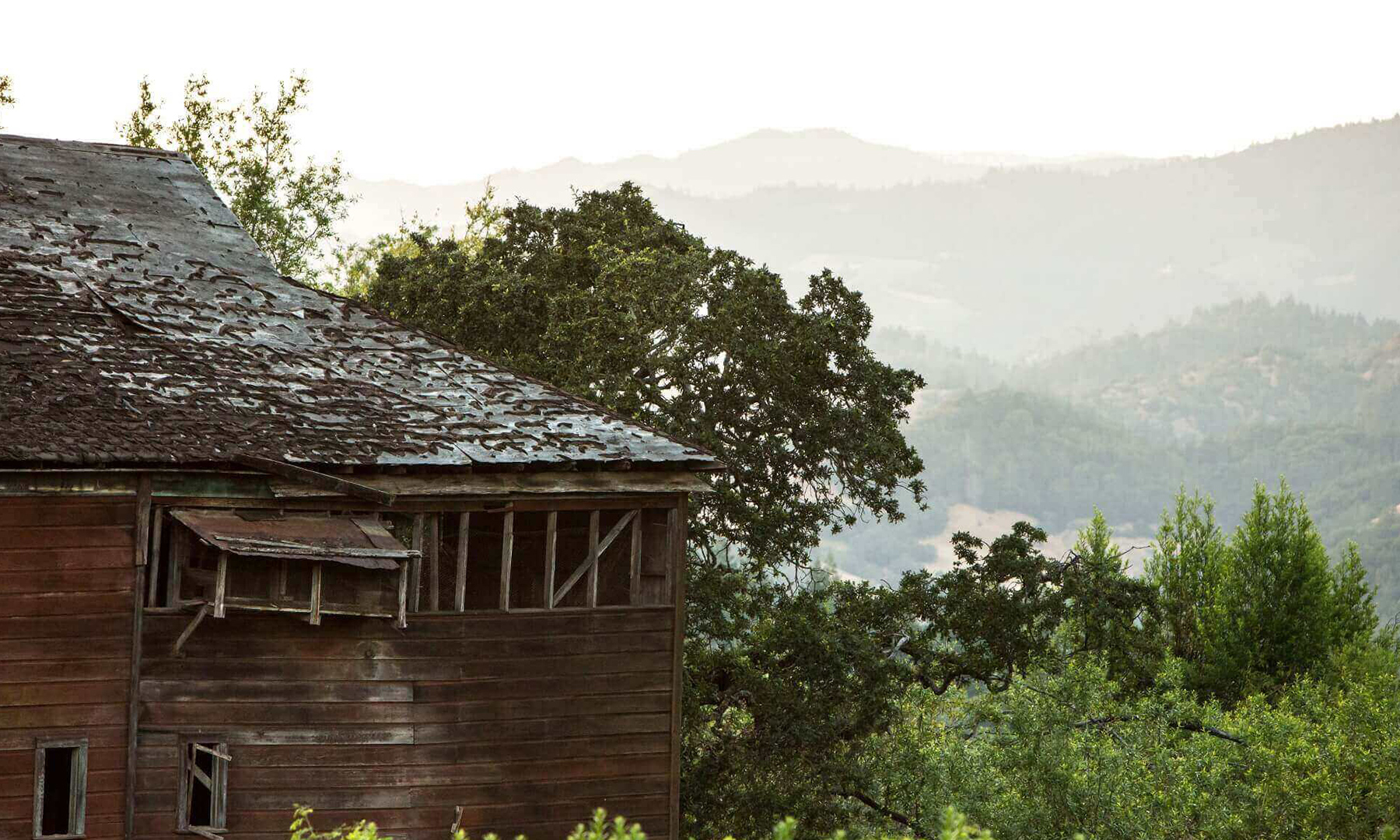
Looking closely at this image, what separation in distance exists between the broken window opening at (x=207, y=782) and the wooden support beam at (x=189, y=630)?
0.89 meters

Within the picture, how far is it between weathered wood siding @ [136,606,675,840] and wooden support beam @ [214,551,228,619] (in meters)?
0.52

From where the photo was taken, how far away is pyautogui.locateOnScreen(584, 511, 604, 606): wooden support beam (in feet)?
50.2

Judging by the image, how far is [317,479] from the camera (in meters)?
14.0

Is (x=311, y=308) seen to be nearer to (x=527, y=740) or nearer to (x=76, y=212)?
(x=76, y=212)

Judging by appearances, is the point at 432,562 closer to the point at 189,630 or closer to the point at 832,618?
the point at 189,630

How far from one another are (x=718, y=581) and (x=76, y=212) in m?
10.5

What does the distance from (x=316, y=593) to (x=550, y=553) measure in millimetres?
2474

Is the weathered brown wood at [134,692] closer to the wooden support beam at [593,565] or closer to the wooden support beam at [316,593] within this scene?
the wooden support beam at [316,593]

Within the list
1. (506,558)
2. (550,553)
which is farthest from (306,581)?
(550,553)

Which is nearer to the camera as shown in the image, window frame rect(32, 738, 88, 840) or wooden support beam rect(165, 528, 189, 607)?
window frame rect(32, 738, 88, 840)

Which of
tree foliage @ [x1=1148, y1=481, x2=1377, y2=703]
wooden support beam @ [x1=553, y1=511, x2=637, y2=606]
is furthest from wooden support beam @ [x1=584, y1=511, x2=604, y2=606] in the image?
tree foliage @ [x1=1148, y1=481, x2=1377, y2=703]

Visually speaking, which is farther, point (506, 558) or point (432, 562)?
point (506, 558)

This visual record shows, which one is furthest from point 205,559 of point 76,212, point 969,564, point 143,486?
point 969,564

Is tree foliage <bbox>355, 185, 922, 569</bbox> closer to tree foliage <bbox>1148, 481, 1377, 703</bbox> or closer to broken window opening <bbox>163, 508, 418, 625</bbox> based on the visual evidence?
broken window opening <bbox>163, 508, 418, 625</bbox>
